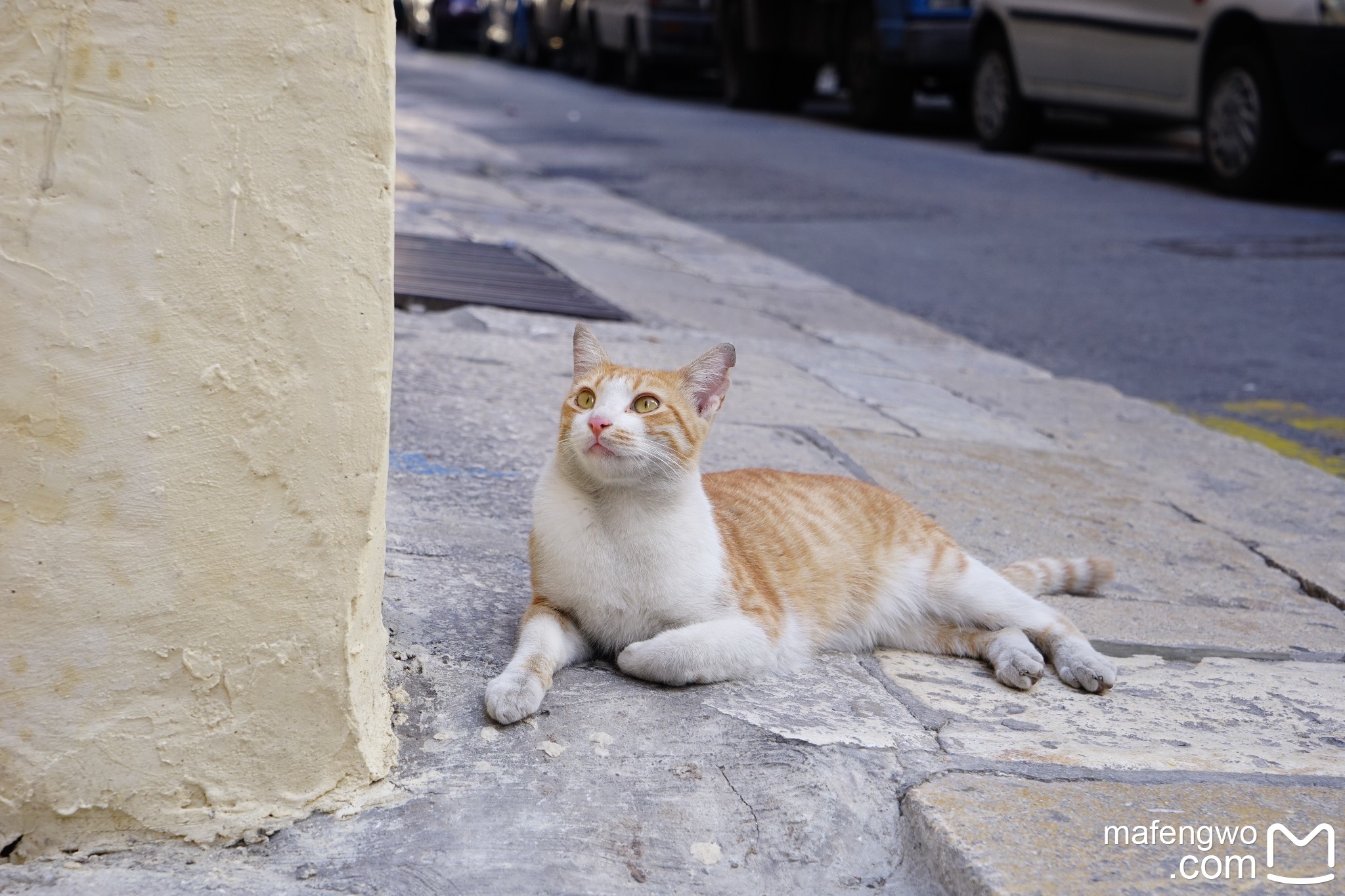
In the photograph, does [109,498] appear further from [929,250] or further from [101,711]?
[929,250]

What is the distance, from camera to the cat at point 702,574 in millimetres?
2666

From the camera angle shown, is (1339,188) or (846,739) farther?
(1339,188)

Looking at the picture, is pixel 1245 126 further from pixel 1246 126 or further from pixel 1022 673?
pixel 1022 673

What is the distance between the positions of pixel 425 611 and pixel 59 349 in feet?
3.42

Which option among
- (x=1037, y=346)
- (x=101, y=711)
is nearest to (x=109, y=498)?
(x=101, y=711)

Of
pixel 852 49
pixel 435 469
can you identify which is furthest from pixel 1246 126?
pixel 435 469

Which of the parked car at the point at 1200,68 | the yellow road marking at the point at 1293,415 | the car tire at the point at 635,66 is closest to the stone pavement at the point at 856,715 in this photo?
the yellow road marking at the point at 1293,415

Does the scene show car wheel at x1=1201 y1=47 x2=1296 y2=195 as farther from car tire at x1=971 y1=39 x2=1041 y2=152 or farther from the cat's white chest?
the cat's white chest

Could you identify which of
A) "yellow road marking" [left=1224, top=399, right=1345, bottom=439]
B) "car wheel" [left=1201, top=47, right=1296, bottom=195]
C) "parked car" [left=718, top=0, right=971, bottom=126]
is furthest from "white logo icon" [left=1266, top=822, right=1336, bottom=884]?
"parked car" [left=718, top=0, right=971, bottom=126]

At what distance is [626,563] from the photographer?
8.84ft

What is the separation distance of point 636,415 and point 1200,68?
8.80 m

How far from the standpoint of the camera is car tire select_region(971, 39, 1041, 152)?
12461 millimetres

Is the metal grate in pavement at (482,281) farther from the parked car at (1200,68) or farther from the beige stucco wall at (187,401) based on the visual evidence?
the parked car at (1200,68)

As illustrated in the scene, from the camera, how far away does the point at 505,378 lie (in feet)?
15.3
